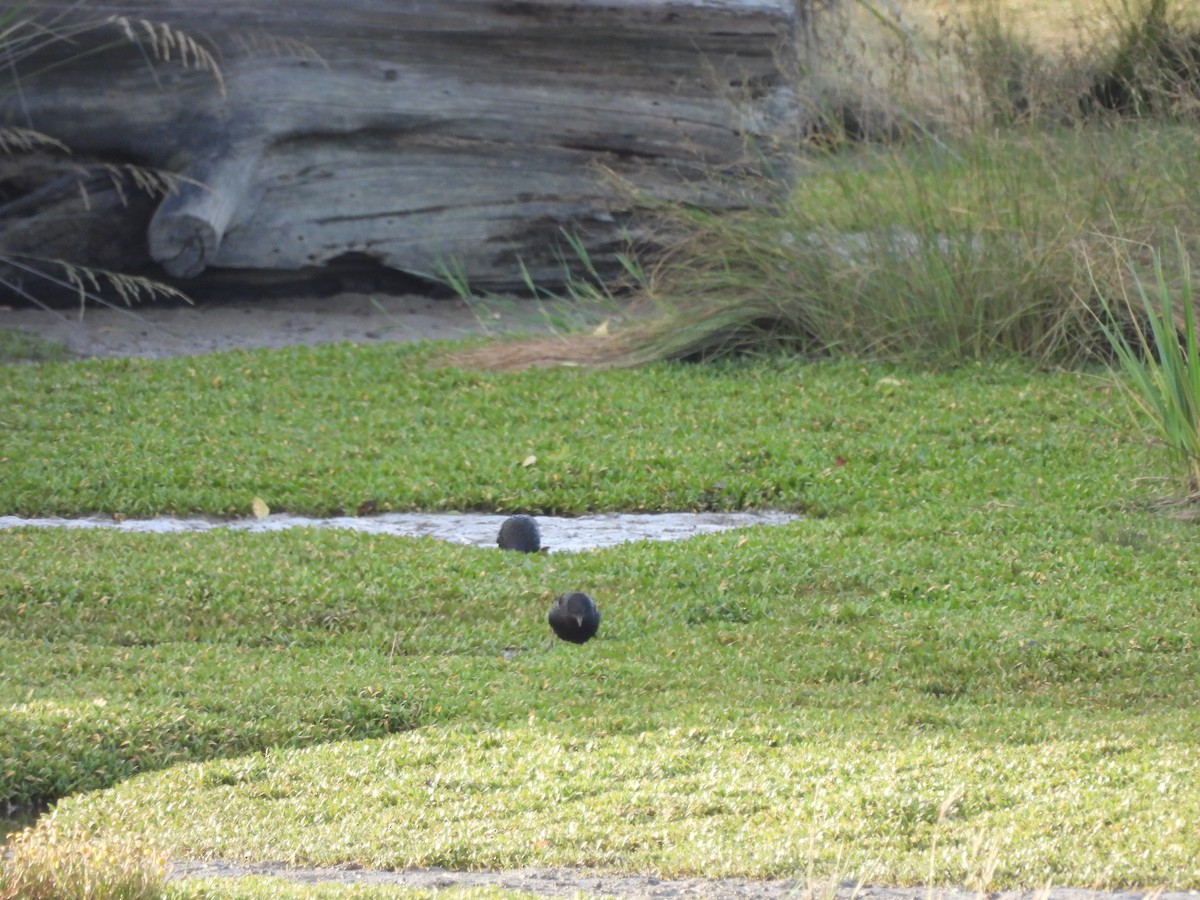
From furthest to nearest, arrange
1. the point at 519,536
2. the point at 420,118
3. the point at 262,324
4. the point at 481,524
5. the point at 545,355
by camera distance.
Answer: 1. the point at 262,324
2. the point at 420,118
3. the point at 545,355
4. the point at 481,524
5. the point at 519,536

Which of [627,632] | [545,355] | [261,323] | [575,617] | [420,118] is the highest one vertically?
[420,118]

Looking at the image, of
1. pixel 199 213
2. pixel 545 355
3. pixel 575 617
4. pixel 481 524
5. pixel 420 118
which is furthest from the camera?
pixel 420 118

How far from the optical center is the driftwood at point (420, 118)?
441 inches

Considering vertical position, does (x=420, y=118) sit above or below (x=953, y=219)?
above

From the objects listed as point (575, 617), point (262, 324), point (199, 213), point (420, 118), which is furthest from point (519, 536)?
point (420, 118)

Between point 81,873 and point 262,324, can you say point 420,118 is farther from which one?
→ point 81,873

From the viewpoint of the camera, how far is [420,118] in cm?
1185

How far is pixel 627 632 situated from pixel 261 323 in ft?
22.6

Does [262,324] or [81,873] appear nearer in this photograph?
[81,873]

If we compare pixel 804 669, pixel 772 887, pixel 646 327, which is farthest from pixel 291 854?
pixel 646 327

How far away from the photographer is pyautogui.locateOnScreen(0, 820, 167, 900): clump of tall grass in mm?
3002

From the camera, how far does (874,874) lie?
3529 millimetres

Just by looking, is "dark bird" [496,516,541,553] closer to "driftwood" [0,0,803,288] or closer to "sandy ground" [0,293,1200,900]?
"sandy ground" [0,293,1200,900]

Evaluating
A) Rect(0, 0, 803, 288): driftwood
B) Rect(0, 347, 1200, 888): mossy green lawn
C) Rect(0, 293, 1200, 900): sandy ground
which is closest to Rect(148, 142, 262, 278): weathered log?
Rect(0, 0, 803, 288): driftwood
